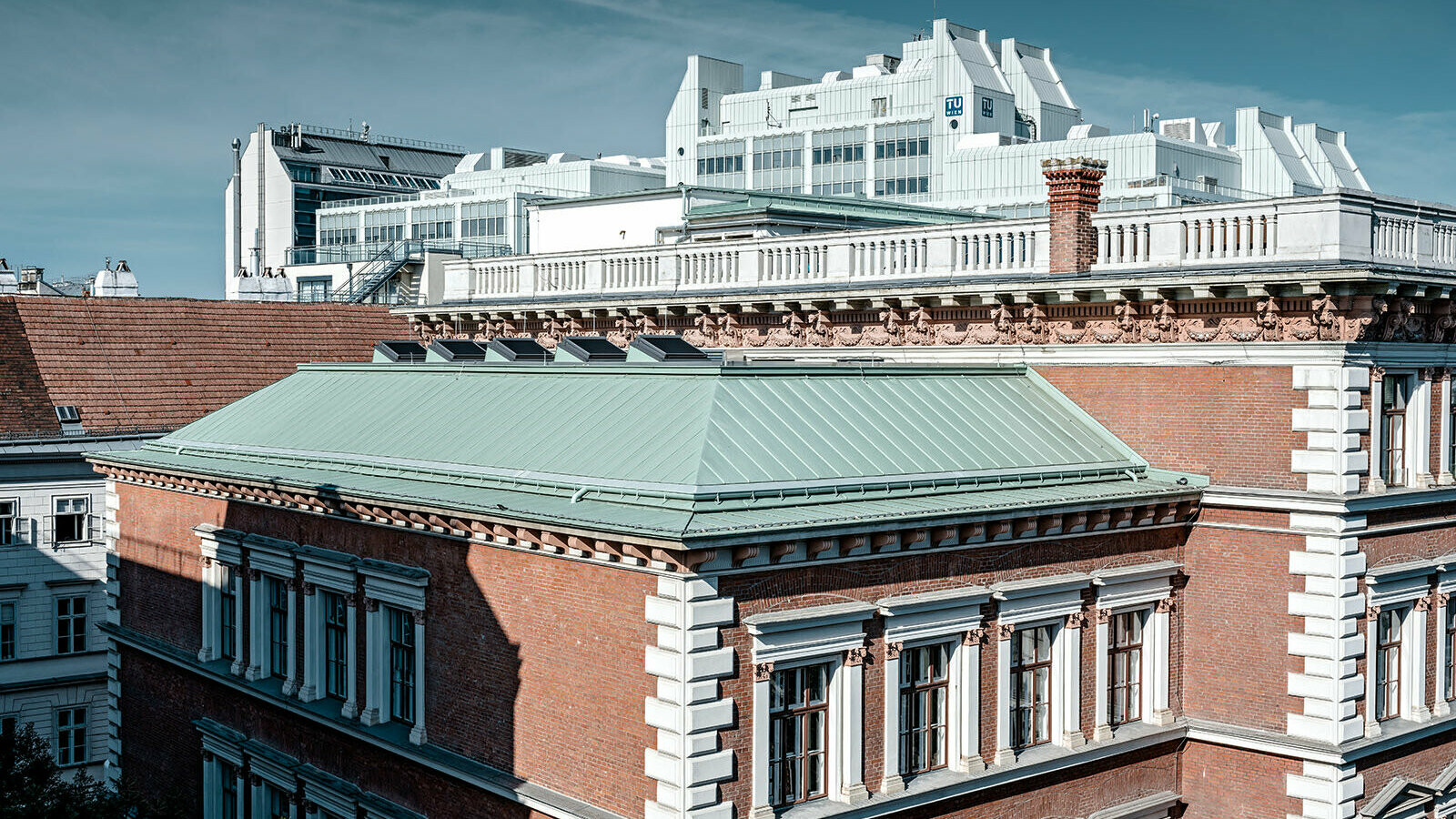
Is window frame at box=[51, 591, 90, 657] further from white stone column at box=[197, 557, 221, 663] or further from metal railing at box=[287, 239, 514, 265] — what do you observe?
metal railing at box=[287, 239, 514, 265]

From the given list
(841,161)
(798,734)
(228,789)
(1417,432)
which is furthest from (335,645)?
(841,161)

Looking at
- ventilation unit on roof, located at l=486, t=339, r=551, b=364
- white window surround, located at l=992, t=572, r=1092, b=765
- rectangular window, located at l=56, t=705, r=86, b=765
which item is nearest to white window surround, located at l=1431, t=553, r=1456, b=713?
white window surround, located at l=992, t=572, r=1092, b=765

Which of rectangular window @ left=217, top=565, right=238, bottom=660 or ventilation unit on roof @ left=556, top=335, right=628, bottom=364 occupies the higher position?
ventilation unit on roof @ left=556, top=335, right=628, bottom=364

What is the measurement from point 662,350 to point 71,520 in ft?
79.7

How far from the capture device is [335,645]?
28359mm

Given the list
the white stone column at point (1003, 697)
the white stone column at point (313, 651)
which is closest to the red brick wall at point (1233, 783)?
the white stone column at point (1003, 697)

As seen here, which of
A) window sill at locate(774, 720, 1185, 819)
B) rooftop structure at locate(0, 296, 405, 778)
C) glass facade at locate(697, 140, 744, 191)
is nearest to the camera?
window sill at locate(774, 720, 1185, 819)

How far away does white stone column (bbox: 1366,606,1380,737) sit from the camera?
1048 inches

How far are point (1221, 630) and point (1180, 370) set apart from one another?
4.55m

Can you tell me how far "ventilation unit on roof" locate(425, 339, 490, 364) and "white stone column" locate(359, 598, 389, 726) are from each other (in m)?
8.29

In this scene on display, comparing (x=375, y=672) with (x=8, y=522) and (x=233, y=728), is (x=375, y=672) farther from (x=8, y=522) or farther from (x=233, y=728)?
(x=8, y=522)

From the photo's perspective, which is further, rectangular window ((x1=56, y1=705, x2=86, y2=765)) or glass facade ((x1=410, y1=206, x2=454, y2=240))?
glass facade ((x1=410, y1=206, x2=454, y2=240))

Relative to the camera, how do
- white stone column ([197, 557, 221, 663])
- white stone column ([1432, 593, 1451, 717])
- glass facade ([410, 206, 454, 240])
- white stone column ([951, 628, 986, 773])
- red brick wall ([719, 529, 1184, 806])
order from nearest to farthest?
red brick wall ([719, 529, 1184, 806])
white stone column ([951, 628, 986, 773])
white stone column ([1432, 593, 1451, 717])
white stone column ([197, 557, 221, 663])
glass facade ([410, 206, 454, 240])

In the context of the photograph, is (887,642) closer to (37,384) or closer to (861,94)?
(37,384)
